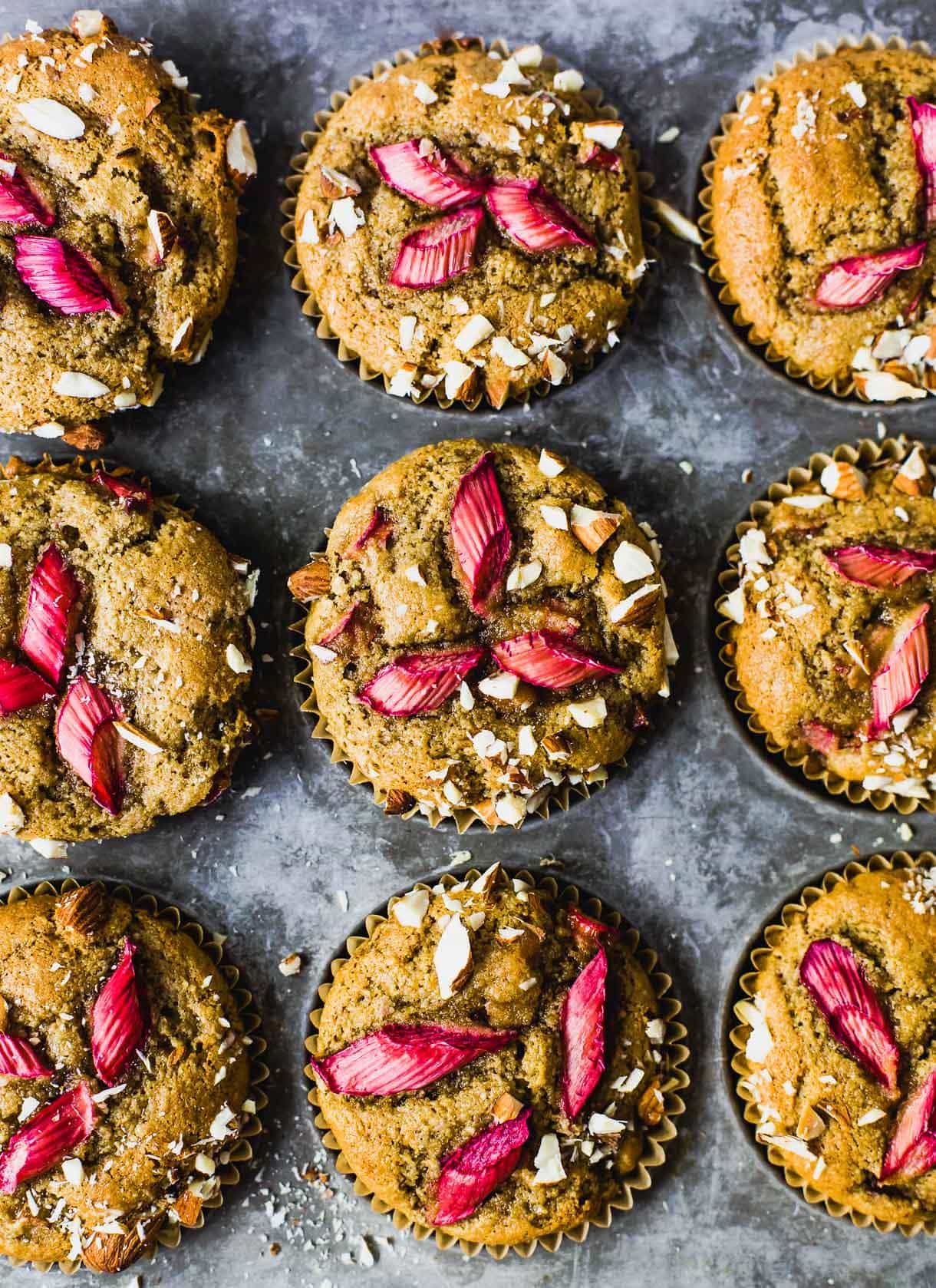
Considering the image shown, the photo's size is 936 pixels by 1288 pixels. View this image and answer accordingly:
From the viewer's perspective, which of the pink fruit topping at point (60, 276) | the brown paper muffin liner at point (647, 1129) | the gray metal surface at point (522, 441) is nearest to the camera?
the pink fruit topping at point (60, 276)

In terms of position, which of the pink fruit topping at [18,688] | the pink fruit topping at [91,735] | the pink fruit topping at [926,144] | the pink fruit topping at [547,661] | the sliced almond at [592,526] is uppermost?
the pink fruit topping at [926,144]

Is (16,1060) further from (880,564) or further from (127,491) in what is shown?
(880,564)

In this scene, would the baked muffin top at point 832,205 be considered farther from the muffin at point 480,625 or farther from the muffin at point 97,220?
the muffin at point 97,220

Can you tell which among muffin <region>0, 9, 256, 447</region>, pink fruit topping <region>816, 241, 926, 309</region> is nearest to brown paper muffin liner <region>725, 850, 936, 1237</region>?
pink fruit topping <region>816, 241, 926, 309</region>

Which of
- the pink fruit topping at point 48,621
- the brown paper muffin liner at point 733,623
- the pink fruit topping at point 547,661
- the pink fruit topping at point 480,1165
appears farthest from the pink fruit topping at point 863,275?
the pink fruit topping at point 480,1165

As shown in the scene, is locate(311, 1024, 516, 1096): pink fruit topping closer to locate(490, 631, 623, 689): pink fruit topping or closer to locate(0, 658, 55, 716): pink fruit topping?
locate(490, 631, 623, 689): pink fruit topping

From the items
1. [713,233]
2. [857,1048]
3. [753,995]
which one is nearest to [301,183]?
[713,233]
